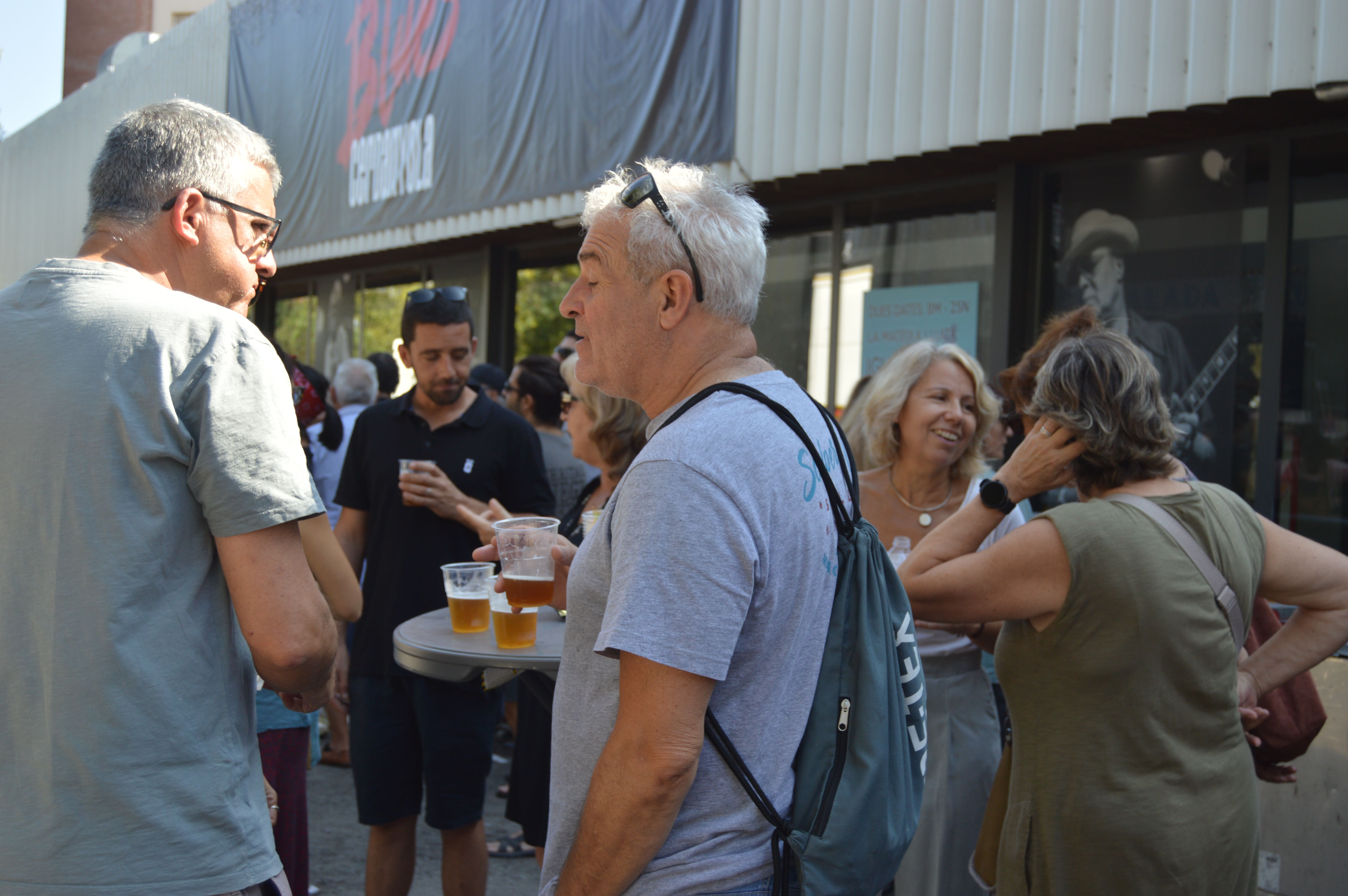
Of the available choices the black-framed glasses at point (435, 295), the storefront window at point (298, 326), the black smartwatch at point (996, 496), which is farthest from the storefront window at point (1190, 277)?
the storefront window at point (298, 326)

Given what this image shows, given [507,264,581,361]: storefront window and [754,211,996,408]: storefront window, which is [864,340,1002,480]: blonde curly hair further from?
[507,264,581,361]: storefront window

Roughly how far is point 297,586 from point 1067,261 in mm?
5359

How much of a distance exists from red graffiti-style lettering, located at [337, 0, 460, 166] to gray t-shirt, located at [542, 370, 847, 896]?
8080mm

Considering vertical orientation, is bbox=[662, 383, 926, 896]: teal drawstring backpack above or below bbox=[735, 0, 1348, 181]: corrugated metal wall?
below

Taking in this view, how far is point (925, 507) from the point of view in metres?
3.42

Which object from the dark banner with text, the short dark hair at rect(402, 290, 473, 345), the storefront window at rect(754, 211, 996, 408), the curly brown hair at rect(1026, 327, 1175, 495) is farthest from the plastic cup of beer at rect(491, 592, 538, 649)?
the dark banner with text

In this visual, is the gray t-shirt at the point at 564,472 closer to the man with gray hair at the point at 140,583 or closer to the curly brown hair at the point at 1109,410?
the curly brown hair at the point at 1109,410

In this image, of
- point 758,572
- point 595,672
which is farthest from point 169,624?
point 758,572

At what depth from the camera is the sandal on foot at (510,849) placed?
4480 mm

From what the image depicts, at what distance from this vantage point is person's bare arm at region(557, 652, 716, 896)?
1.38 metres

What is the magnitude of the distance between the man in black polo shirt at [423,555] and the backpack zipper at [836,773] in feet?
6.81

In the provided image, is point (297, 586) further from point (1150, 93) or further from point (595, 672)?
point (1150, 93)

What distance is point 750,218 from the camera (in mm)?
1704

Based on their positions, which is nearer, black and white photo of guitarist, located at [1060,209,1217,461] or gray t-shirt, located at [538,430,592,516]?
gray t-shirt, located at [538,430,592,516]
